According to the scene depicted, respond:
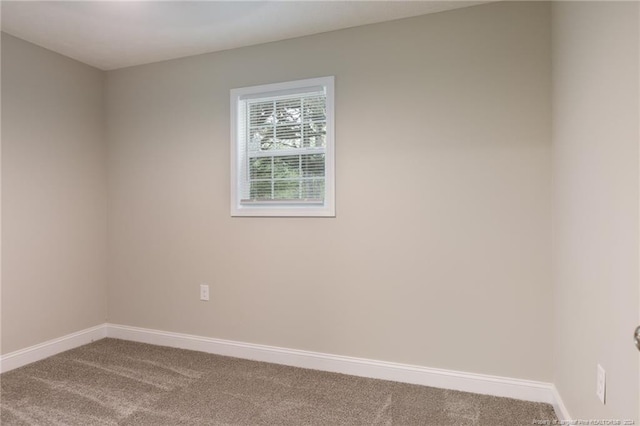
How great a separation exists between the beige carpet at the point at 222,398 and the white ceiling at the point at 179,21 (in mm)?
2318

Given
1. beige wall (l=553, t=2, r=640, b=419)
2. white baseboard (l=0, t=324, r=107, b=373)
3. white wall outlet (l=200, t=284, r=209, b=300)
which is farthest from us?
white wall outlet (l=200, t=284, r=209, b=300)

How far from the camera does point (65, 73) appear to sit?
3045mm

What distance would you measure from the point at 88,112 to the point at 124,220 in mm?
965

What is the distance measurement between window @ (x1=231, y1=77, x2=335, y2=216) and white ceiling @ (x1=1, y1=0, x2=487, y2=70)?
0.38 meters

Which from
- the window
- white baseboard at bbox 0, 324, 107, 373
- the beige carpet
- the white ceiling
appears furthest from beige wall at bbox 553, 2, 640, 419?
white baseboard at bbox 0, 324, 107, 373

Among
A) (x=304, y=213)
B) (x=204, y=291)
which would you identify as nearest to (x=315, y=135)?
(x=304, y=213)

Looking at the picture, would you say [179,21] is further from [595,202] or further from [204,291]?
[595,202]

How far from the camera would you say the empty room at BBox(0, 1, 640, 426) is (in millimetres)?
2033

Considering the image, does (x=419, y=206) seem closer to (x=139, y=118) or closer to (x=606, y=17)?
(x=606, y=17)

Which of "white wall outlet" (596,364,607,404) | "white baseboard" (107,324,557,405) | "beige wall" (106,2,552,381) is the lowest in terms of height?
"white baseboard" (107,324,557,405)

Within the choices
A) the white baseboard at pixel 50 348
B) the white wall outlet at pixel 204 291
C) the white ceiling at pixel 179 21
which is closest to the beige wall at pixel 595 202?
the white ceiling at pixel 179 21

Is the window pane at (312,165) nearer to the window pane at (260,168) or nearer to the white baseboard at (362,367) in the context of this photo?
the window pane at (260,168)

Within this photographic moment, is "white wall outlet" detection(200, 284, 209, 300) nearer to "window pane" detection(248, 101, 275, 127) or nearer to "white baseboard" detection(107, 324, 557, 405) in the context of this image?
"white baseboard" detection(107, 324, 557, 405)

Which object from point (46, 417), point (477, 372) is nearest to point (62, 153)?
point (46, 417)
